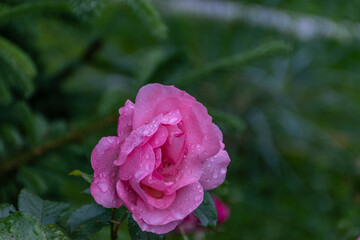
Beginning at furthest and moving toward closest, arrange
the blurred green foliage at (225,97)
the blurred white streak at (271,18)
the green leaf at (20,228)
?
1. the blurred white streak at (271,18)
2. the blurred green foliage at (225,97)
3. the green leaf at (20,228)

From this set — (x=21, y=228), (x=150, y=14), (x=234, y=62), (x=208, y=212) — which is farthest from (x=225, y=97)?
(x=21, y=228)

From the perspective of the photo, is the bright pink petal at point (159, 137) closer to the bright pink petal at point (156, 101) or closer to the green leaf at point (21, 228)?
the bright pink petal at point (156, 101)

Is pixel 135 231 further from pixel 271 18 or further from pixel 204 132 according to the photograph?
pixel 271 18

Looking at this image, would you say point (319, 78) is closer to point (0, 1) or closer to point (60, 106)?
point (60, 106)

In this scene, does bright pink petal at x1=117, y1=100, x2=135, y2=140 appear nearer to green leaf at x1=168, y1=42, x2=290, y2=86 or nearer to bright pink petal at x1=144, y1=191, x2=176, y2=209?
bright pink petal at x1=144, y1=191, x2=176, y2=209

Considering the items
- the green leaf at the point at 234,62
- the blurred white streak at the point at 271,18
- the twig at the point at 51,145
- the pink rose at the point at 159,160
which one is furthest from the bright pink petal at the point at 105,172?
the blurred white streak at the point at 271,18

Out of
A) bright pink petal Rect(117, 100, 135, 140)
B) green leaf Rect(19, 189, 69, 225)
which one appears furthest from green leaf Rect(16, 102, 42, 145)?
bright pink petal Rect(117, 100, 135, 140)
